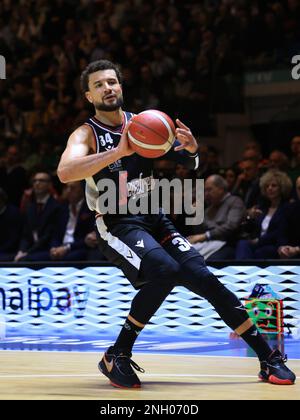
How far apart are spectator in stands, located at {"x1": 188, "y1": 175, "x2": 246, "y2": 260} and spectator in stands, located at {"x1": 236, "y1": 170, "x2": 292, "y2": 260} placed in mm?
179

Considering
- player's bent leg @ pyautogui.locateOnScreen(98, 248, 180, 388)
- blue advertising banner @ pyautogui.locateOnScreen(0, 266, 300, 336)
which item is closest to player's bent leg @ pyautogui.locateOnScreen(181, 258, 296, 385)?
player's bent leg @ pyautogui.locateOnScreen(98, 248, 180, 388)

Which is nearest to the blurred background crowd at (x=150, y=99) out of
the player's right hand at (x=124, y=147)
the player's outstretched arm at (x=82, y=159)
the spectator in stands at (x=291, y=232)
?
the spectator in stands at (x=291, y=232)

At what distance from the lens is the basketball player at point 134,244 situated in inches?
209

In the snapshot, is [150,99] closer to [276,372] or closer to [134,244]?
[134,244]

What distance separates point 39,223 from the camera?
10828 millimetres

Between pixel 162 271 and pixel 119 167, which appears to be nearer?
pixel 162 271

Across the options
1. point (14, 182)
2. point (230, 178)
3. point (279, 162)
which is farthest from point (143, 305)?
point (14, 182)

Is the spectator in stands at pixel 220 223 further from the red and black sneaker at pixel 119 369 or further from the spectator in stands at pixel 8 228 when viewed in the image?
the red and black sneaker at pixel 119 369

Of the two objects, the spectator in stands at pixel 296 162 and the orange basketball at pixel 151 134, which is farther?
the spectator in stands at pixel 296 162

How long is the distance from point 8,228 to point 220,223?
295 centimetres

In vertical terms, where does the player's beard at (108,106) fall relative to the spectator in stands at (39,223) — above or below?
above

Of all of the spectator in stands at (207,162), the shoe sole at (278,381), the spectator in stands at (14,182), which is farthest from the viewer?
the spectator in stands at (14,182)

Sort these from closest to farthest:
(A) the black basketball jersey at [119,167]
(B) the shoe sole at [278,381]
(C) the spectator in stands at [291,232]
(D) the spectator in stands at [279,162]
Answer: (B) the shoe sole at [278,381] < (A) the black basketball jersey at [119,167] < (C) the spectator in stands at [291,232] < (D) the spectator in stands at [279,162]

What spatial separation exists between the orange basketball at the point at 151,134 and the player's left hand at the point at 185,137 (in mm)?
103
